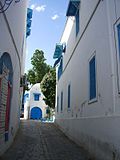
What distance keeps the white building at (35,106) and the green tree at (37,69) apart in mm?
2658

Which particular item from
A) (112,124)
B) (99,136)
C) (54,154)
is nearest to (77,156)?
(54,154)

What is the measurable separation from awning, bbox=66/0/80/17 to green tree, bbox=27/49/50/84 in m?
27.2

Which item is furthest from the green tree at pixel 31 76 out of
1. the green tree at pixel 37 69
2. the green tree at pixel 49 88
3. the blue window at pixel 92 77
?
the blue window at pixel 92 77

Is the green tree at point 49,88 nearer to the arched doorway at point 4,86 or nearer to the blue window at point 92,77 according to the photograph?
the arched doorway at point 4,86

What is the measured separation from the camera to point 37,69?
133ft

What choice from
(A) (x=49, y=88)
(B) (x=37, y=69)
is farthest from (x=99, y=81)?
(B) (x=37, y=69)

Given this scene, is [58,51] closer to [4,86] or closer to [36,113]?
[4,86]

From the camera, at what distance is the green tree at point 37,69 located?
40.1 meters

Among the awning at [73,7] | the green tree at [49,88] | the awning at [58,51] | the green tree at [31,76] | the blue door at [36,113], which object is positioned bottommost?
the blue door at [36,113]

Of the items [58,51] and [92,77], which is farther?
[58,51]

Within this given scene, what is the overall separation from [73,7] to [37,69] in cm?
2820

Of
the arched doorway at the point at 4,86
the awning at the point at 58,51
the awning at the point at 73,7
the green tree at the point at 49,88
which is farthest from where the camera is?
the green tree at the point at 49,88

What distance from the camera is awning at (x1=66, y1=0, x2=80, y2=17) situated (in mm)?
11958

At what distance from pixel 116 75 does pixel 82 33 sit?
16.6 feet
